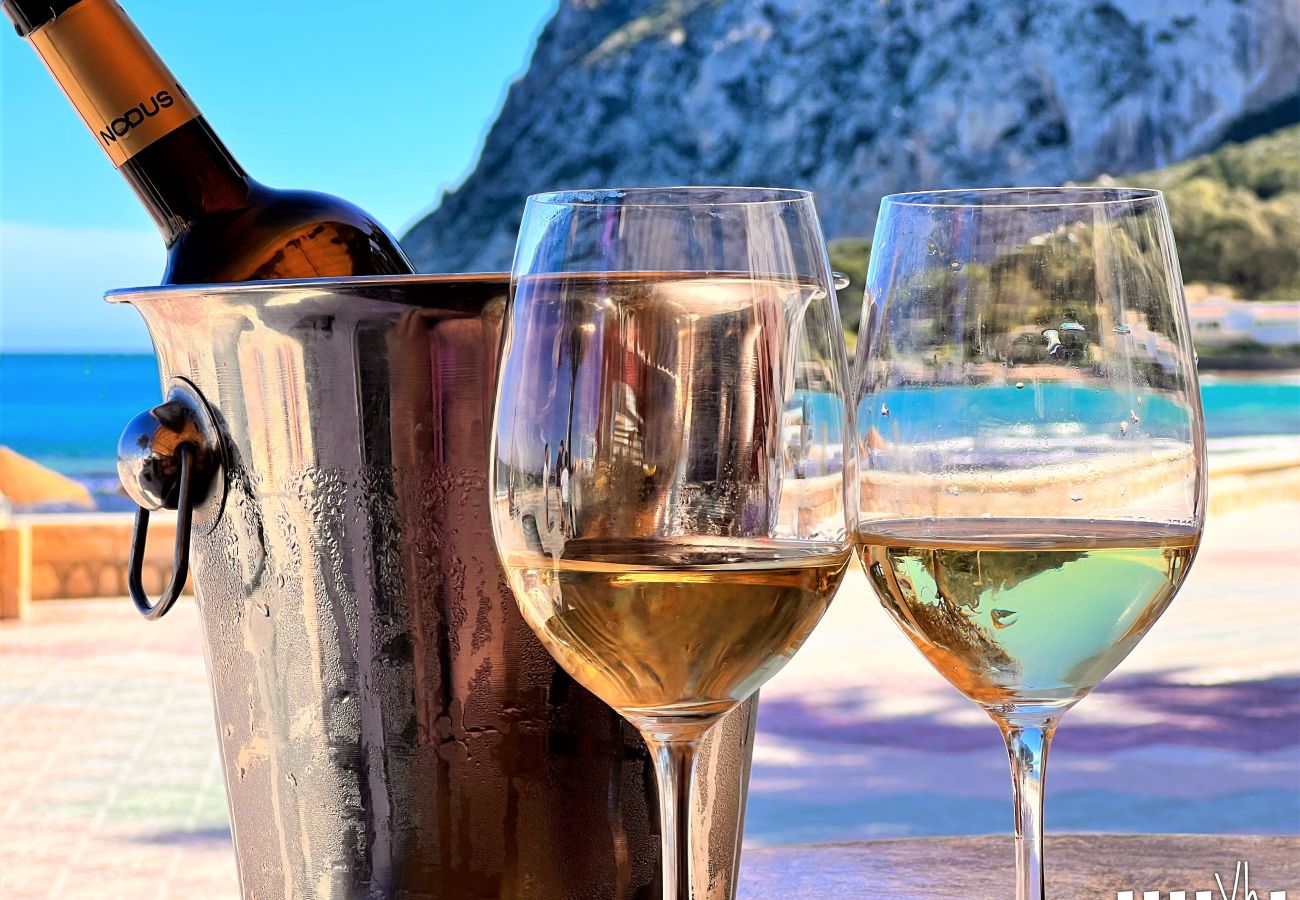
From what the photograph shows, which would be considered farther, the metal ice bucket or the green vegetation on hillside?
the green vegetation on hillside

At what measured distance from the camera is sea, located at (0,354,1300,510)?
768 inches

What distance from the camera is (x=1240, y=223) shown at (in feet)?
82.8

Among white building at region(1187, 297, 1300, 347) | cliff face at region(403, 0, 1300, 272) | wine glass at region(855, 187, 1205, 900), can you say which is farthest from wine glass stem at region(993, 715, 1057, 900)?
cliff face at region(403, 0, 1300, 272)

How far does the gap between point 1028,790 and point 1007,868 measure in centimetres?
34

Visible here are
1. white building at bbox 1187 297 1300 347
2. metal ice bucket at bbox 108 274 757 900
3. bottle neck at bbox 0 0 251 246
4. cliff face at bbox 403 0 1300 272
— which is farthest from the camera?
cliff face at bbox 403 0 1300 272

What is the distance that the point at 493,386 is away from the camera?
650 mm

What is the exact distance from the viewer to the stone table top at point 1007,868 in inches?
30.5

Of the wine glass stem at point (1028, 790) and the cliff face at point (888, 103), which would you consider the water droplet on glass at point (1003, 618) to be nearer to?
the wine glass stem at point (1028, 790)

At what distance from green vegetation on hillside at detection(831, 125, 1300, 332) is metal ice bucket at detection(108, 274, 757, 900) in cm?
2290

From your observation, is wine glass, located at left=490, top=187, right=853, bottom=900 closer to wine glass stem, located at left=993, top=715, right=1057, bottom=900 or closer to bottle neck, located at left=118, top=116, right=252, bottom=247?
wine glass stem, located at left=993, top=715, right=1057, bottom=900

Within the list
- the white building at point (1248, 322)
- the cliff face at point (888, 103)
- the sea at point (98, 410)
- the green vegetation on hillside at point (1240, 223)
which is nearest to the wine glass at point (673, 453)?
the sea at point (98, 410)

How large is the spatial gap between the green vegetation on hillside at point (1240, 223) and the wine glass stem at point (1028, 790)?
23019 millimetres

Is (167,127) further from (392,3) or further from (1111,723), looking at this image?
(392,3)

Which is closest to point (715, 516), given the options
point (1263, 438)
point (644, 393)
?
point (644, 393)
